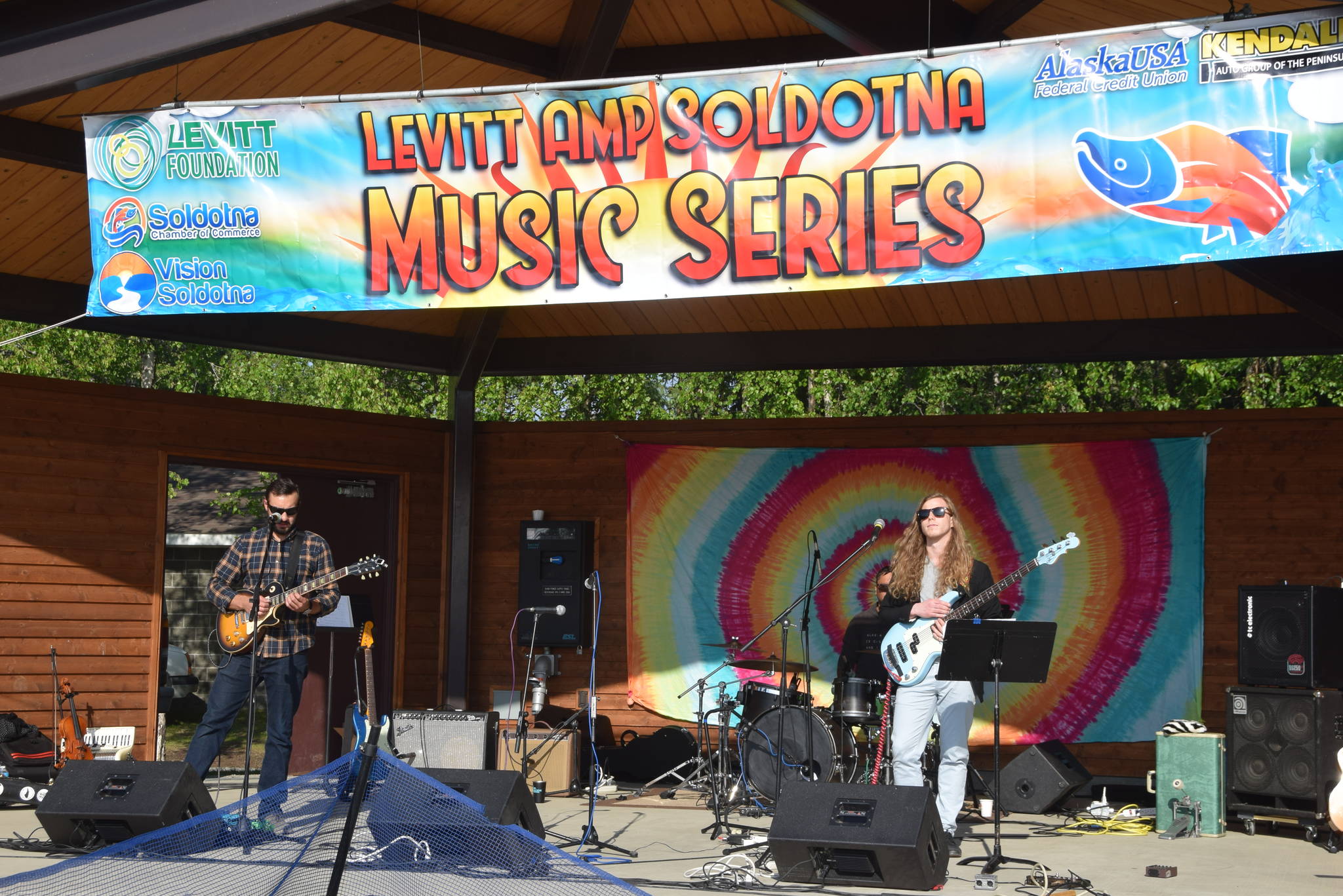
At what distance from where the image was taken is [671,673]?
9.73 meters

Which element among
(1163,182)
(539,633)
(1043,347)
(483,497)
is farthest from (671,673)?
(1163,182)

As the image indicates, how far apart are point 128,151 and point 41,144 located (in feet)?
5.22

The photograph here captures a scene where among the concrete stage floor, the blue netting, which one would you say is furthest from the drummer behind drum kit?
the blue netting

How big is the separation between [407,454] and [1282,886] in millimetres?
6920

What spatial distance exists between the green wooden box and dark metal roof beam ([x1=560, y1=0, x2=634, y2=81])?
15.9 feet

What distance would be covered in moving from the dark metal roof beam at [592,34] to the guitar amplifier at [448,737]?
12.9ft

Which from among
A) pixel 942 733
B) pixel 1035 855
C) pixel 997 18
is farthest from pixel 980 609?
pixel 997 18

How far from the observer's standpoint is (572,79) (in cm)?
689

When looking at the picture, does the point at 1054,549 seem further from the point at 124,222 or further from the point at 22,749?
the point at 22,749

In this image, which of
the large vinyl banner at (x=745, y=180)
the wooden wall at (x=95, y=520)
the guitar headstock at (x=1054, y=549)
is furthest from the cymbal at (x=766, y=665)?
the wooden wall at (x=95, y=520)

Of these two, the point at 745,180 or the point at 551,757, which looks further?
the point at 551,757

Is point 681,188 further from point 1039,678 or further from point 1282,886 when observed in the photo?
point 1282,886

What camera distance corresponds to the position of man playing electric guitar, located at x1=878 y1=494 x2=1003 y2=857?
6137 millimetres

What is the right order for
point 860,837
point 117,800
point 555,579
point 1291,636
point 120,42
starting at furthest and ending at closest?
1. point 555,579
2. point 1291,636
3. point 117,800
4. point 120,42
5. point 860,837
